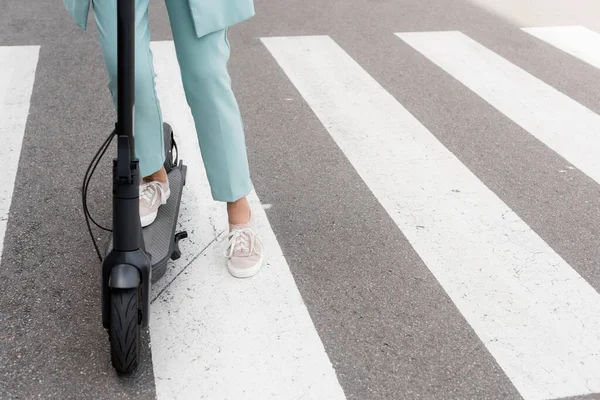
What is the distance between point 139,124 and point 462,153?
5.80 feet

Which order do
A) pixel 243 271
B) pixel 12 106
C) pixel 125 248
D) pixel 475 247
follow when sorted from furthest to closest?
pixel 12 106 → pixel 475 247 → pixel 243 271 → pixel 125 248

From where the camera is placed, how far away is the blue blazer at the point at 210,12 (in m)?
2.20

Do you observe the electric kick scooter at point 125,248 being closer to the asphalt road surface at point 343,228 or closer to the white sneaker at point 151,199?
the asphalt road surface at point 343,228

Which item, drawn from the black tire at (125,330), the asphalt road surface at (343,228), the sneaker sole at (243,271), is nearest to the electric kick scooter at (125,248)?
the black tire at (125,330)

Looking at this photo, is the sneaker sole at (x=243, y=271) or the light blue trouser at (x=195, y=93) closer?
the light blue trouser at (x=195, y=93)

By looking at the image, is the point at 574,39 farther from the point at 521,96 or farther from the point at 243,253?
Result: the point at 243,253

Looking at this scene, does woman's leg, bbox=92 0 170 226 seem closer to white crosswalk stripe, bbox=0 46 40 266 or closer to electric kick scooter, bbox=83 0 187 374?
electric kick scooter, bbox=83 0 187 374

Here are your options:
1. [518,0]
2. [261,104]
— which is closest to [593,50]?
[518,0]

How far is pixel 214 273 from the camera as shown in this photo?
2646mm

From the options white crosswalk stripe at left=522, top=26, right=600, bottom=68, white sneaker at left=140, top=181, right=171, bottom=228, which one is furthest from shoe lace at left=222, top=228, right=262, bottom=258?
white crosswalk stripe at left=522, top=26, right=600, bottom=68

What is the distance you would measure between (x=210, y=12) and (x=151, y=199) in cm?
80

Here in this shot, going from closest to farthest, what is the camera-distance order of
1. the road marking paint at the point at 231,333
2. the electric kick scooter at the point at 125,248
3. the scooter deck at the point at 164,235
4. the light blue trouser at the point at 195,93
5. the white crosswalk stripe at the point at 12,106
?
the electric kick scooter at the point at 125,248
the road marking paint at the point at 231,333
the light blue trouser at the point at 195,93
the scooter deck at the point at 164,235
the white crosswalk stripe at the point at 12,106

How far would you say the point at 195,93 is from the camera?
2375 mm

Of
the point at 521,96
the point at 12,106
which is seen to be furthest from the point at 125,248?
the point at 521,96
